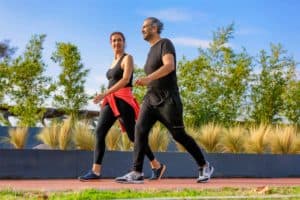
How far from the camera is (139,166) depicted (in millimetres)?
7789

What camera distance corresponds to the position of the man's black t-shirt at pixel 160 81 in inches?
302

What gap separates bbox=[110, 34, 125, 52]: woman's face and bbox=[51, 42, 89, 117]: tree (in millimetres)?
16753

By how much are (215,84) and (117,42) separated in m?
14.0

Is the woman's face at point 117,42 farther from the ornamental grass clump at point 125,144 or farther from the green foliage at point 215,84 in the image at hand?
the green foliage at point 215,84

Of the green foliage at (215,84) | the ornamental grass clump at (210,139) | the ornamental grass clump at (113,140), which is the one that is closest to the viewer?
the ornamental grass clump at (113,140)

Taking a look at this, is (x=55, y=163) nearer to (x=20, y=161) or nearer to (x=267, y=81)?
(x=20, y=161)

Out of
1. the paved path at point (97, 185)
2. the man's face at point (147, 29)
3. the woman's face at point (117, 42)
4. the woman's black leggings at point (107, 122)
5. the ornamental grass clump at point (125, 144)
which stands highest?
the man's face at point (147, 29)

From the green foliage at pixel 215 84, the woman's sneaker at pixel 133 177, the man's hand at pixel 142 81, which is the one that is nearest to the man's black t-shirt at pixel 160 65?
the man's hand at pixel 142 81

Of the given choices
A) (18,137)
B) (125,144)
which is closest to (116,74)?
(125,144)

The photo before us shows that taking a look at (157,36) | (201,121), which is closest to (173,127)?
(157,36)

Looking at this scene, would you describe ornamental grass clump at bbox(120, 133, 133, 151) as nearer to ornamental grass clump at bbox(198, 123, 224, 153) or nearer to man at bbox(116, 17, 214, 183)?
ornamental grass clump at bbox(198, 123, 224, 153)

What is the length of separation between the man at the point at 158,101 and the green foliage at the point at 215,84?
12.8 metres

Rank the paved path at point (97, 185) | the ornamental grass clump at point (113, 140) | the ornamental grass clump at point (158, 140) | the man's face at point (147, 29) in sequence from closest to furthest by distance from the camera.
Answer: the paved path at point (97, 185), the man's face at point (147, 29), the ornamental grass clump at point (113, 140), the ornamental grass clump at point (158, 140)

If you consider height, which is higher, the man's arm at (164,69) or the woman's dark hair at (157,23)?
the woman's dark hair at (157,23)
